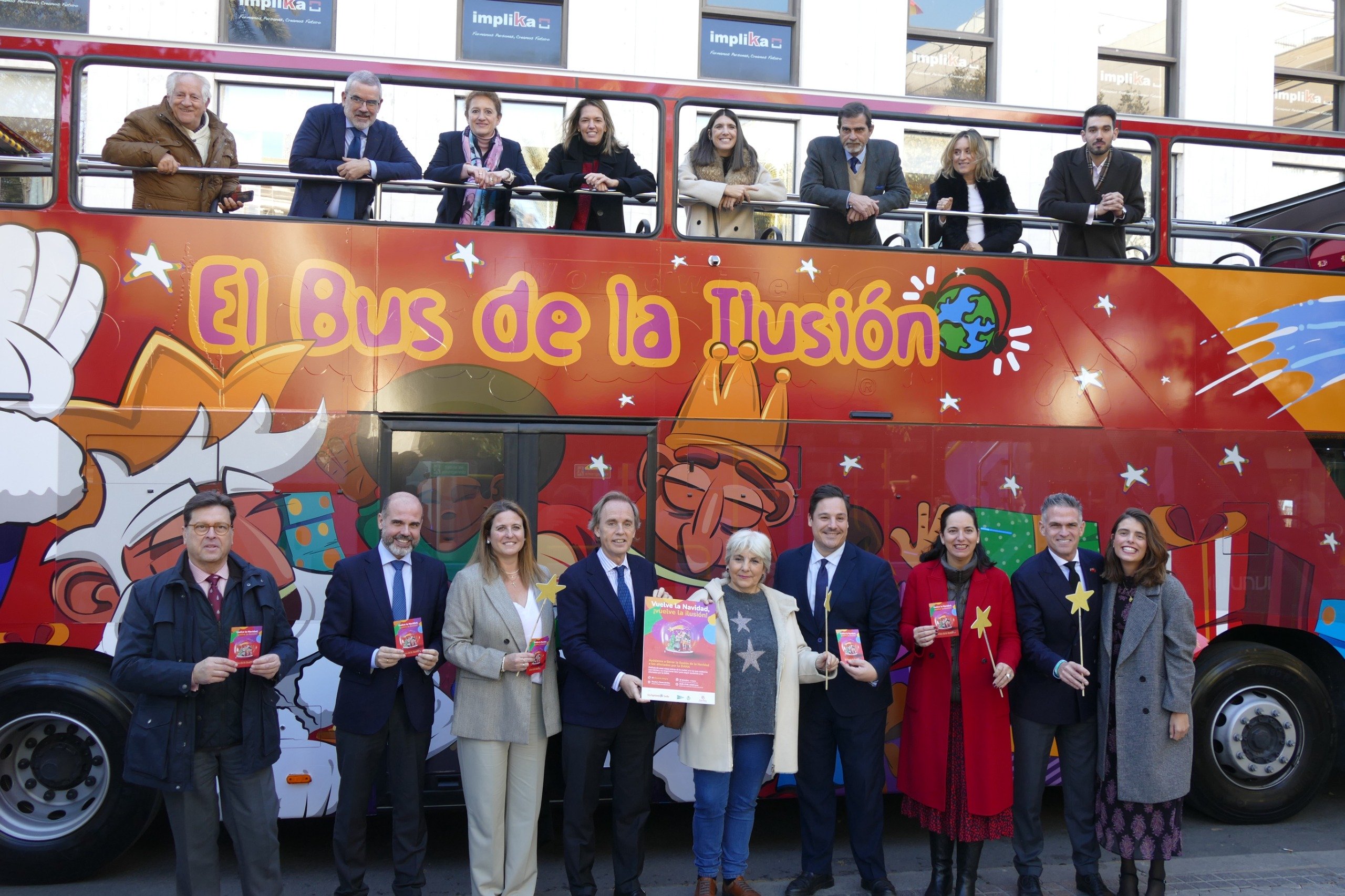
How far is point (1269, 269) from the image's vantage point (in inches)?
259

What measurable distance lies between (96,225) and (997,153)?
22.7 feet

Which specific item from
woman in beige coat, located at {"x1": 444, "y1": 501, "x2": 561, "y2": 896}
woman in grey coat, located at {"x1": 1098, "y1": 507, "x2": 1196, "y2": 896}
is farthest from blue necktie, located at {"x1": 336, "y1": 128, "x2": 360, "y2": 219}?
woman in grey coat, located at {"x1": 1098, "y1": 507, "x2": 1196, "y2": 896}

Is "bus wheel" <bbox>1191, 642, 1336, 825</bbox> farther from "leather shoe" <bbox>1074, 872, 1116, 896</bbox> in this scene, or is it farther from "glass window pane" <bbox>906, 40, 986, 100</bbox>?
"glass window pane" <bbox>906, 40, 986, 100</bbox>

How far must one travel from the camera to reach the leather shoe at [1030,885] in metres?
5.23

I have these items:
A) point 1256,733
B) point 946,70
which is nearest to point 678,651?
point 1256,733

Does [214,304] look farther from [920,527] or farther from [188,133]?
[920,527]

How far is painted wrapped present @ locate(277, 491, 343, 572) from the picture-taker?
5.51 m

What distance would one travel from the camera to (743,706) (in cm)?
502

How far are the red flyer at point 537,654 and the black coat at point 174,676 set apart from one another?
1105 millimetres

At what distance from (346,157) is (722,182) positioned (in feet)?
7.42

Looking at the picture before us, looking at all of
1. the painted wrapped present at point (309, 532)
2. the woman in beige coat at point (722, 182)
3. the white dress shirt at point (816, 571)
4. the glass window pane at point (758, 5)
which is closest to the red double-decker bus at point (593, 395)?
the painted wrapped present at point (309, 532)

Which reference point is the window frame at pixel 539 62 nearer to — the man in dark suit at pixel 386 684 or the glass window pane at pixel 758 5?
the glass window pane at pixel 758 5

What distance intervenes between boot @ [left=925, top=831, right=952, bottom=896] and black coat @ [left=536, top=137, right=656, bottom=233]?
394cm

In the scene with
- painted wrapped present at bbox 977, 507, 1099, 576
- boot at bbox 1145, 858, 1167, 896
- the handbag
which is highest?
painted wrapped present at bbox 977, 507, 1099, 576
